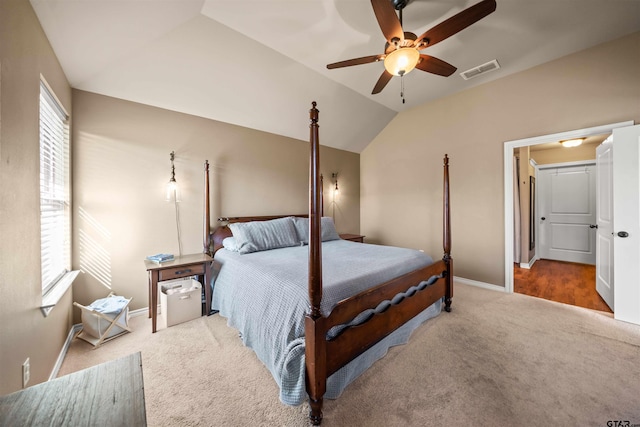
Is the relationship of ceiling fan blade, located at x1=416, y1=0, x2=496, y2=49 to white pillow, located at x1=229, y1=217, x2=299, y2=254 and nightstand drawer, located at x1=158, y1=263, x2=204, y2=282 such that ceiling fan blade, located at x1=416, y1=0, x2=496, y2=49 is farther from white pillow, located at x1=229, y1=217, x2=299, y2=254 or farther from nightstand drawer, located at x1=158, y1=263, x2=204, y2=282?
nightstand drawer, located at x1=158, y1=263, x2=204, y2=282

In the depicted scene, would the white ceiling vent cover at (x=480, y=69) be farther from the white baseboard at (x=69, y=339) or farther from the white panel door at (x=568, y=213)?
the white baseboard at (x=69, y=339)

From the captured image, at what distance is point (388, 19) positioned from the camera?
5.31 ft

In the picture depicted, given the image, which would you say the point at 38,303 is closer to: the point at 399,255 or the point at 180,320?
the point at 180,320

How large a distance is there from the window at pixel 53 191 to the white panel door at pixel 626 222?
16.8ft

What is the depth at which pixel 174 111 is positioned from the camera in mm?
2967

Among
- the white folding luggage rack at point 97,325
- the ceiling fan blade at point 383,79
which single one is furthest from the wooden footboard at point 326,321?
the white folding luggage rack at point 97,325

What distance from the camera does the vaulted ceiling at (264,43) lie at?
194 centimetres

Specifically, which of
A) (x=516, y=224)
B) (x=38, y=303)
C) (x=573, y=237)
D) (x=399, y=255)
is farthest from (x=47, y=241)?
(x=573, y=237)

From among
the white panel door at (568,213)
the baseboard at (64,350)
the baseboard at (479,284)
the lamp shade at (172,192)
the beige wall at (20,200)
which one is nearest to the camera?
the beige wall at (20,200)

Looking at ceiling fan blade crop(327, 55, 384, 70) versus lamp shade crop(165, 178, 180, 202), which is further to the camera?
lamp shade crop(165, 178, 180, 202)

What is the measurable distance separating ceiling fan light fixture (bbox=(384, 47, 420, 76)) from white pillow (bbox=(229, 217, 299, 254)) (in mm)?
2180

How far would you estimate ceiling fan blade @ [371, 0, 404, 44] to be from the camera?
1519mm

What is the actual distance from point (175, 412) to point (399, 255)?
2147 mm

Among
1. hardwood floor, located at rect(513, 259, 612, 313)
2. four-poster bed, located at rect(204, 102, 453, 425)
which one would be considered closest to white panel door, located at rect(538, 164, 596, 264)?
hardwood floor, located at rect(513, 259, 612, 313)
